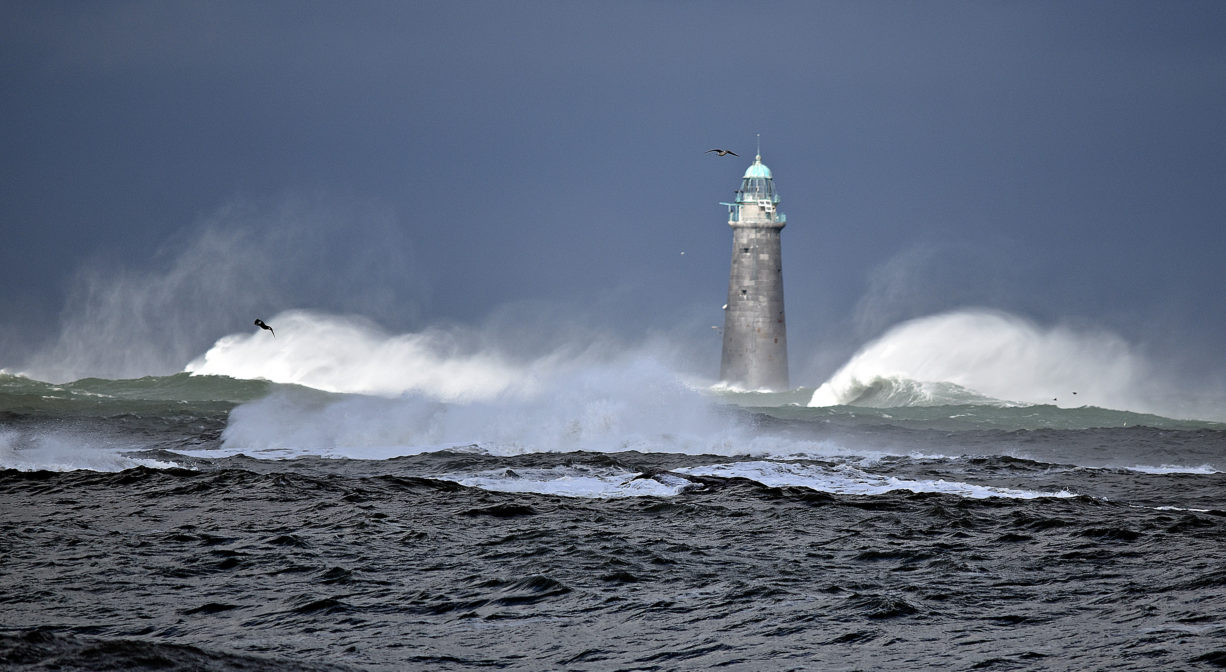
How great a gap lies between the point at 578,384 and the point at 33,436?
38.2 ft

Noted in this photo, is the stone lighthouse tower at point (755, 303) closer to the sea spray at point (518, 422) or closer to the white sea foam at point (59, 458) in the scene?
the sea spray at point (518, 422)

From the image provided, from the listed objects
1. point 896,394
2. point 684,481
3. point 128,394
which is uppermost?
point 896,394

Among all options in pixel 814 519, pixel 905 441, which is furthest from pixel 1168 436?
pixel 814 519

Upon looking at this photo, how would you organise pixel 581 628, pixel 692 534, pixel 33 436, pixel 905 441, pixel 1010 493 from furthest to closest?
1. pixel 905 441
2. pixel 33 436
3. pixel 1010 493
4. pixel 692 534
5. pixel 581 628

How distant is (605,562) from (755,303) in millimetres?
38329

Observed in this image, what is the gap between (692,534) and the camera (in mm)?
11508

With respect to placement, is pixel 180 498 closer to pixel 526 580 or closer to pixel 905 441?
pixel 526 580

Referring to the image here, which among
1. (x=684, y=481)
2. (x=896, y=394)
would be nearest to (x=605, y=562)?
(x=684, y=481)

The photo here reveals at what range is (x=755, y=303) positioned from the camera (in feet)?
157

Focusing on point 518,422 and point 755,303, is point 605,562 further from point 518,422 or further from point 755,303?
point 755,303

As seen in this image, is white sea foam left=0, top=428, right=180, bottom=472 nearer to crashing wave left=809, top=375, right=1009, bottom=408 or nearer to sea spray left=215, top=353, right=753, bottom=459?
sea spray left=215, top=353, right=753, bottom=459

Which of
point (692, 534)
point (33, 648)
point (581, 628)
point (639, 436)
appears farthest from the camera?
point (639, 436)

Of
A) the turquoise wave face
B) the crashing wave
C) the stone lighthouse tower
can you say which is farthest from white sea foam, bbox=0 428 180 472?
the crashing wave

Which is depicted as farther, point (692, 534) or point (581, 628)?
point (692, 534)
